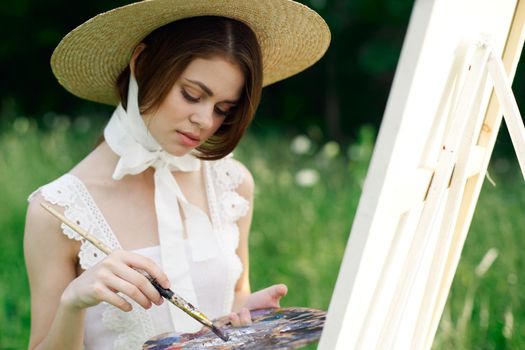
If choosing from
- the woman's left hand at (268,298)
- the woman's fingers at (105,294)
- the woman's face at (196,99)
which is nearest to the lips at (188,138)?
the woman's face at (196,99)

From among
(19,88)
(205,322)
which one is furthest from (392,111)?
(19,88)

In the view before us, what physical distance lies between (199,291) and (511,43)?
0.90 meters

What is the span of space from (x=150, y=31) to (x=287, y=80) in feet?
21.2

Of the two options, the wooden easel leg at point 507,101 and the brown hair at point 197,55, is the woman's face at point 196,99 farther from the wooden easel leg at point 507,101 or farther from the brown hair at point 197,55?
the wooden easel leg at point 507,101

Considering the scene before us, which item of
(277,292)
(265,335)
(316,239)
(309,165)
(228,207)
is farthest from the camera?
(309,165)

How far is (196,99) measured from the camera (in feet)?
6.16

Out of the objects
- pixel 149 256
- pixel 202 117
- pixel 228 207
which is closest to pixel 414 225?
pixel 202 117

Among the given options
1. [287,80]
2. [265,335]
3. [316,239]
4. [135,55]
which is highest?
[287,80]

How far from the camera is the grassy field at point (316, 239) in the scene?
3.06m

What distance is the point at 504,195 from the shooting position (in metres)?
4.53

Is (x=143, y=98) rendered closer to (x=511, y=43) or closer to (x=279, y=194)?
(x=511, y=43)

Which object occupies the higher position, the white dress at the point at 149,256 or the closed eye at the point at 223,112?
the closed eye at the point at 223,112

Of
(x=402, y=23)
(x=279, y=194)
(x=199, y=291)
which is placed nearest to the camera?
(x=199, y=291)

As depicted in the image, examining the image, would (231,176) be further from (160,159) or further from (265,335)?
(265,335)
